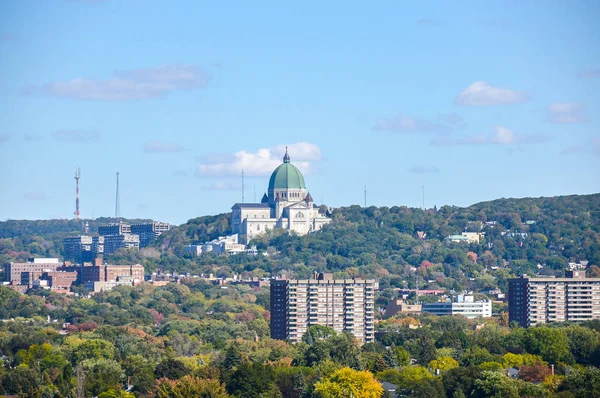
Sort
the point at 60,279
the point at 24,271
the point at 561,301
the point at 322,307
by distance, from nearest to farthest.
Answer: the point at 322,307, the point at 561,301, the point at 60,279, the point at 24,271

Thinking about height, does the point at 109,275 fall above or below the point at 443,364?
above

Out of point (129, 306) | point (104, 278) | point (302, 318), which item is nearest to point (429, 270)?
point (104, 278)

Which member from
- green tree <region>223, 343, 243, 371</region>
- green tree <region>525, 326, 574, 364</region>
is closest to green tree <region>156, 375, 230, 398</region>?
green tree <region>223, 343, 243, 371</region>

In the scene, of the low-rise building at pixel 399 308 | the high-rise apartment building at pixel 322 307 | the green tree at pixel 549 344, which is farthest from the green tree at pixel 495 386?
the low-rise building at pixel 399 308

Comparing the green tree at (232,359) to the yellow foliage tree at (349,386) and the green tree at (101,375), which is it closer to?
the green tree at (101,375)

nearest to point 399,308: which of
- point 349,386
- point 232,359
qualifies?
point 232,359

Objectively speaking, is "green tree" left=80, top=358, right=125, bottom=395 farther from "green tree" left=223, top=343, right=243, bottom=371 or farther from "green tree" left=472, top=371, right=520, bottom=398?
"green tree" left=472, top=371, right=520, bottom=398

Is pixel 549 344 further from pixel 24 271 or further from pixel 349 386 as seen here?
pixel 24 271
